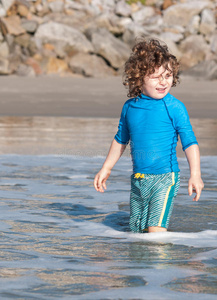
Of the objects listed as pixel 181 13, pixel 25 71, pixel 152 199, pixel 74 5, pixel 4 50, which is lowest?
pixel 25 71

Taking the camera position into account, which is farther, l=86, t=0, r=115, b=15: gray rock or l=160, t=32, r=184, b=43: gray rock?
l=86, t=0, r=115, b=15: gray rock

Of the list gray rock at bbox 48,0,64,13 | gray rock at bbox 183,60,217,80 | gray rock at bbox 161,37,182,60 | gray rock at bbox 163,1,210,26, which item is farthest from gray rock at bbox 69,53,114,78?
gray rock at bbox 163,1,210,26

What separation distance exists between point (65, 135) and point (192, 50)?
13.9 metres

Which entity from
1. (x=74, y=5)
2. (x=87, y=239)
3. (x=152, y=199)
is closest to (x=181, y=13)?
(x=74, y=5)

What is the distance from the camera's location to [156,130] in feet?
15.3

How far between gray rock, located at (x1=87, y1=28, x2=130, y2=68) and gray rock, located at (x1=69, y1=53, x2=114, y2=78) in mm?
277

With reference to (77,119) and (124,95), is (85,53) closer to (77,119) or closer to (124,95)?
(124,95)

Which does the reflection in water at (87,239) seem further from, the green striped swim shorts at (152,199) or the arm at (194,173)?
the arm at (194,173)

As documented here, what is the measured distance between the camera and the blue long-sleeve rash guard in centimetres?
461

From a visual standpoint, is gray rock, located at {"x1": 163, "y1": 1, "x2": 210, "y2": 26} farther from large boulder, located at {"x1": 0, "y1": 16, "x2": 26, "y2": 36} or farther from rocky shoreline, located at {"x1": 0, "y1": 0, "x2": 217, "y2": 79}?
large boulder, located at {"x1": 0, "y1": 16, "x2": 26, "y2": 36}

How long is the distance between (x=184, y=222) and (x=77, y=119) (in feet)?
23.5

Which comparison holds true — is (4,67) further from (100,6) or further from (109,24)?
(100,6)

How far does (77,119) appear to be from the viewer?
11961 millimetres

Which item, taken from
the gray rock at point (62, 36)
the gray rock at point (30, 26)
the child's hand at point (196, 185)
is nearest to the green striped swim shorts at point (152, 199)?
the child's hand at point (196, 185)
